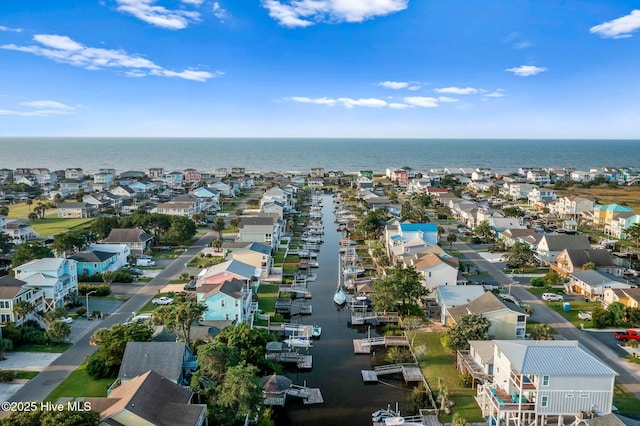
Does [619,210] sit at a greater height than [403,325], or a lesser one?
greater

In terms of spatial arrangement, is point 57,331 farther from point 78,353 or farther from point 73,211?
point 73,211

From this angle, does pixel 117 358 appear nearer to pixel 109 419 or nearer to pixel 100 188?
pixel 109 419

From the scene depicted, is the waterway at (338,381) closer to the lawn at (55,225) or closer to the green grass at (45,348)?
the green grass at (45,348)

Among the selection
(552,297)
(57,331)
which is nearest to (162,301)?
(57,331)

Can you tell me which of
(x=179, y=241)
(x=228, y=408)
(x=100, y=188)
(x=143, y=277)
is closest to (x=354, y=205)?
(x=179, y=241)

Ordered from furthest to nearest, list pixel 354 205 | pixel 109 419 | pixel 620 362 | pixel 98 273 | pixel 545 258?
pixel 354 205, pixel 545 258, pixel 98 273, pixel 620 362, pixel 109 419

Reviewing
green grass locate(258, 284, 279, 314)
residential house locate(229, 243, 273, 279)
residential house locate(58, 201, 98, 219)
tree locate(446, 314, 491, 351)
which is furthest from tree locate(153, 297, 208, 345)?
residential house locate(58, 201, 98, 219)

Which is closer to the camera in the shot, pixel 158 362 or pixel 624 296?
pixel 158 362
